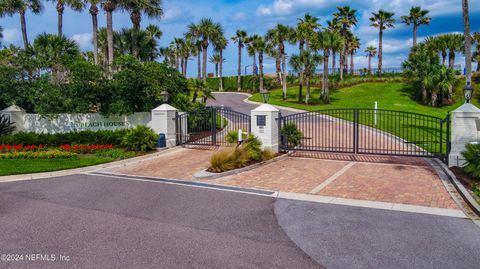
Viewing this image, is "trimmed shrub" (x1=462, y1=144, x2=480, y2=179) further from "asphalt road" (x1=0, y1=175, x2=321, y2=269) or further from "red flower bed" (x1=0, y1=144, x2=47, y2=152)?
"red flower bed" (x1=0, y1=144, x2=47, y2=152)

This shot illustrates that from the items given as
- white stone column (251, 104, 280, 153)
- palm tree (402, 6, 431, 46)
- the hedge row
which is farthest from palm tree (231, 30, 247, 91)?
white stone column (251, 104, 280, 153)

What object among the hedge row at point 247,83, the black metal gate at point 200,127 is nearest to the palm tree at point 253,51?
the hedge row at point 247,83

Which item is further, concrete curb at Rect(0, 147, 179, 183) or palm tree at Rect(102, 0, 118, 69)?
palm tree at Rect(102, 0, 118, 69)

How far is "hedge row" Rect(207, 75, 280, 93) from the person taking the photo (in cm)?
6147

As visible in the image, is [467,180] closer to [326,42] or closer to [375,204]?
[375,204]

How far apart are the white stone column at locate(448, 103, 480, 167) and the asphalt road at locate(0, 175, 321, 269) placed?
22.2 feet

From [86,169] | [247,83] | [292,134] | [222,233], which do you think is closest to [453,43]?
[247,83]

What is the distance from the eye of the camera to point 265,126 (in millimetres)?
15000

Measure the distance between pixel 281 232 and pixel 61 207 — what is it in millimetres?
5211

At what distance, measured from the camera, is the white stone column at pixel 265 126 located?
14953 mm

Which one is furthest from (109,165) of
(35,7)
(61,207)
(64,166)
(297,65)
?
(35,7)

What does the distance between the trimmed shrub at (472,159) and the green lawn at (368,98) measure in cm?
2563

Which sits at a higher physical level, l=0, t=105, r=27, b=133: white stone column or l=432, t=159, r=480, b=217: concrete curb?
l=0, t=105, r=27, b=133: white stone column

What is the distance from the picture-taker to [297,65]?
131 ft
